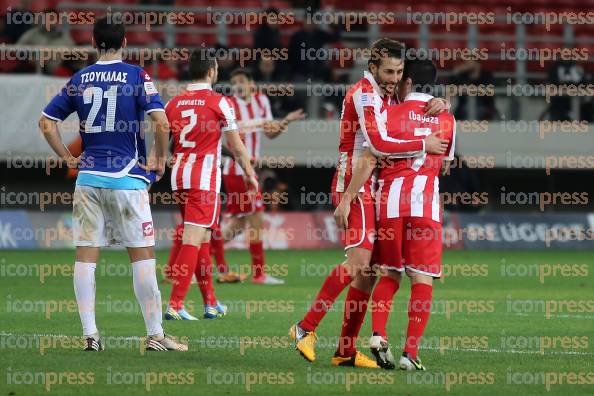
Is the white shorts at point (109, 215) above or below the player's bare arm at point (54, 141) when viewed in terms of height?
below

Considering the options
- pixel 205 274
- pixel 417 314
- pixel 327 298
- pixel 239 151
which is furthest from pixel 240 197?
pixel 417 314

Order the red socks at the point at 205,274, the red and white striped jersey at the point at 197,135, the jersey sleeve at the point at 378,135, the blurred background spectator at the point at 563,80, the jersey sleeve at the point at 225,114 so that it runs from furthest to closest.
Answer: the blurred background spectator at the point at 563,80, the red socks at the point at 205,274, the red and white striped jersey at the point at 197,135, the jersey sleeve at the point at 225,114, the jersey sleeve at the point at 378,135

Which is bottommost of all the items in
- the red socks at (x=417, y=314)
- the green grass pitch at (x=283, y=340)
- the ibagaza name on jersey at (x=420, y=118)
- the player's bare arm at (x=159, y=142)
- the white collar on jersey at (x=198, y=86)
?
the green grass pitch at (x=283, y=340)

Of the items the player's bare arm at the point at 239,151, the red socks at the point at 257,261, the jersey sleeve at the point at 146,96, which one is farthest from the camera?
the red socks at the point at 257,261

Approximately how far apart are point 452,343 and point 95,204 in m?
3.04

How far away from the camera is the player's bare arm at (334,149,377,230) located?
8.54 meters

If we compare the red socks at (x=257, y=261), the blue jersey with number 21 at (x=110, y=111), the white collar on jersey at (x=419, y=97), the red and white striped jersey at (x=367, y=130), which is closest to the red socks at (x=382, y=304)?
the red and white striped jersey at (x=367, y=130)

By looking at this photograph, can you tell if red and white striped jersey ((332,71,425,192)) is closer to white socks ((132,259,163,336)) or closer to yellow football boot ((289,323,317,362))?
yellow football boot ((289,323,317,362))

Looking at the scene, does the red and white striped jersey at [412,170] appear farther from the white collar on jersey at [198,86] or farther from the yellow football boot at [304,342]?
the white collar on jersey at [198,86]

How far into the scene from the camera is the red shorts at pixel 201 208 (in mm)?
11945

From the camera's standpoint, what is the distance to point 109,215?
9320 mm

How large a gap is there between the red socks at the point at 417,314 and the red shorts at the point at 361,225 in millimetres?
436

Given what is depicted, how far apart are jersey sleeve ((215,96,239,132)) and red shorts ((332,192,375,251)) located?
10.3 feet

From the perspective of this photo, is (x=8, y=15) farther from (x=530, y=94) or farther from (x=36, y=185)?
(x=530, y=94)
